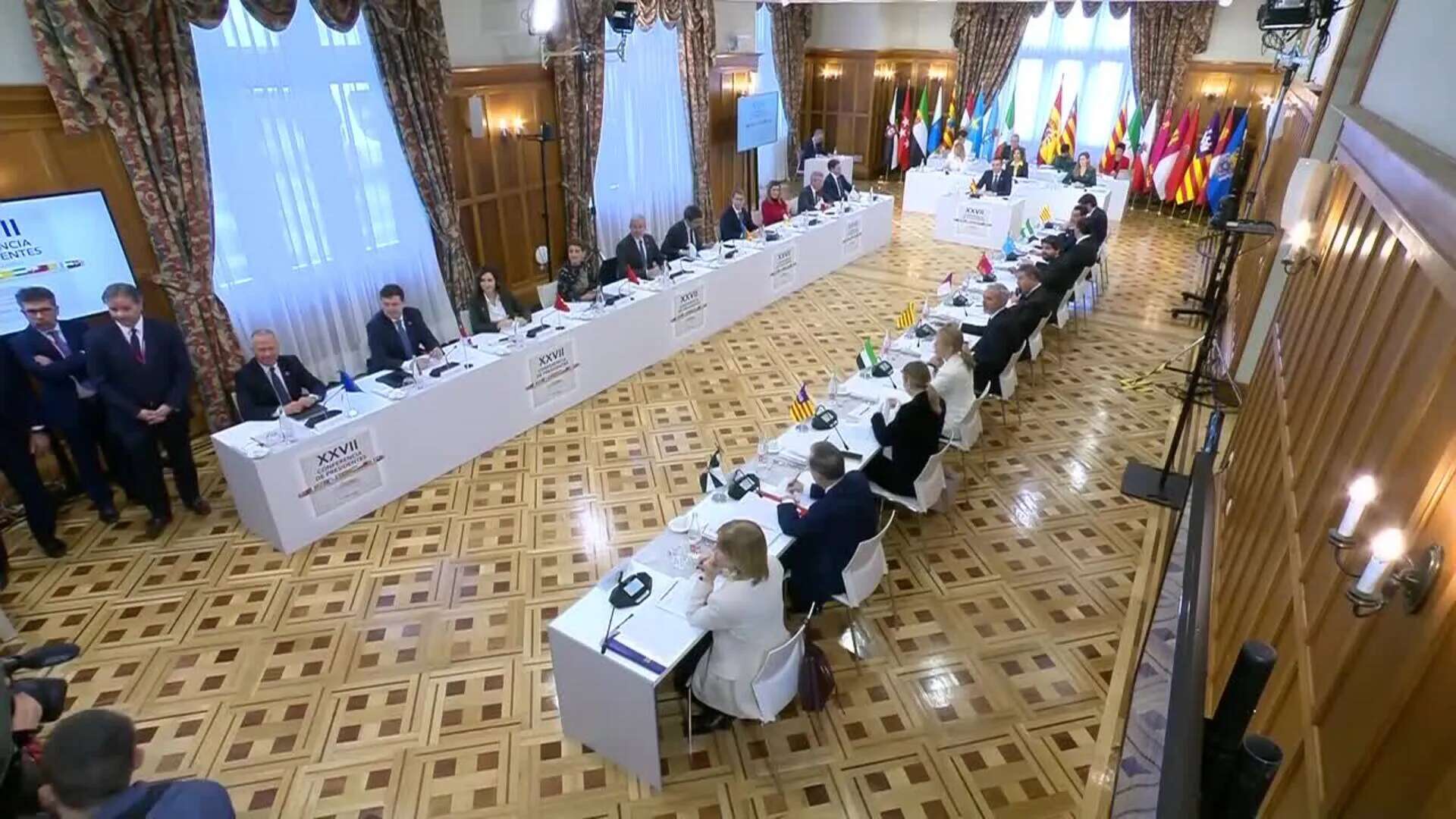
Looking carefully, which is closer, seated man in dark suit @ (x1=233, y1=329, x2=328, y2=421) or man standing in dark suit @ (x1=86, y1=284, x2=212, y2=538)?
man standing in dark suit @ (x1=86, y1=284, x2=212, y2=538)

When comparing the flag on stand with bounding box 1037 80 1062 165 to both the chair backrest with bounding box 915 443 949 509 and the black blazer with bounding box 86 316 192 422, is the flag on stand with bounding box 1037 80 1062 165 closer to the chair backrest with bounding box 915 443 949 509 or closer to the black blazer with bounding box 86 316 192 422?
the chair backrest with bounding box 915 443 949 509

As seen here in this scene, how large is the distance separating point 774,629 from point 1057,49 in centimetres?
1611

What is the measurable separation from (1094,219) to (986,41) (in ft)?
27.5

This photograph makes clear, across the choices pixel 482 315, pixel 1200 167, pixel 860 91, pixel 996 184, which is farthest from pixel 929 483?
pixel 860 91

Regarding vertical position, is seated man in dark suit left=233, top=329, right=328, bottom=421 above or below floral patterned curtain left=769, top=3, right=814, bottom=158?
below

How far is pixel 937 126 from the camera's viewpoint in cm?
1670

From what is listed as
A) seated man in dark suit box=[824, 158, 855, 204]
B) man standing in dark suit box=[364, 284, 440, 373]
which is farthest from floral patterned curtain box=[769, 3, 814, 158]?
man standing in dark suit box=[364, 284, 440, 373]

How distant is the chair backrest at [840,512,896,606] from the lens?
4156mm

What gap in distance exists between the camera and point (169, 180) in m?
6.27

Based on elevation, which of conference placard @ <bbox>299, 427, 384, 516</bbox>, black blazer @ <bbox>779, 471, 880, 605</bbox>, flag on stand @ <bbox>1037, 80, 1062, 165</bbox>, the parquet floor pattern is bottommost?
the parquet floor pattern

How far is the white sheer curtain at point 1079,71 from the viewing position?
15008 mm

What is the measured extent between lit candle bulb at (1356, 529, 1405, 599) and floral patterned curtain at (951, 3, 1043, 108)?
16376 mm

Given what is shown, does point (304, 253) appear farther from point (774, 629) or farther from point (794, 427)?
point (774, 629)

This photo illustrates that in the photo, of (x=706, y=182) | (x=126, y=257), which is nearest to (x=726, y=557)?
(x=126, y=257)
